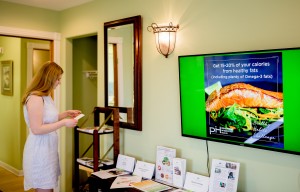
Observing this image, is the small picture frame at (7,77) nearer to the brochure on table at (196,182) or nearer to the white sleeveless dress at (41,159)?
the white sleeveless dress at (41,159)

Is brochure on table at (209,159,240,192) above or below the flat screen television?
below

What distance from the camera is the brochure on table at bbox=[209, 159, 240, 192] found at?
2.04 metres

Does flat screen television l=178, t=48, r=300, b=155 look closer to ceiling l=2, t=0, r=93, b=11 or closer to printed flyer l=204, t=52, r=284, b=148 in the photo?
printed flyer l=204, t=52, r=284, b=148

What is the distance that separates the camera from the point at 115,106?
311 cm

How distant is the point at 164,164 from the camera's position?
252cm

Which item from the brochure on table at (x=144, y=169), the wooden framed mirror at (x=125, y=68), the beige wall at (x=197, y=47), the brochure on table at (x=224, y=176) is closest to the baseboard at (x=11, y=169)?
the beige wall at (x=197, y=47)

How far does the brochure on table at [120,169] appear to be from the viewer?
2.67 m

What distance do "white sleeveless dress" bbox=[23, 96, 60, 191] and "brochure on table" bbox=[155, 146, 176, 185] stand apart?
853mm

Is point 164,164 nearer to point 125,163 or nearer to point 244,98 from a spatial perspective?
point 125,163

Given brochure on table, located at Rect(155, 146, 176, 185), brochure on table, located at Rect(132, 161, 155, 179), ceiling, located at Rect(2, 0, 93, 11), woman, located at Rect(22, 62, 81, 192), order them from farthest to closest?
ceiling, located at Rect(2, 0, 93, 11) < brochure on table, located at Rect(132, 161, 155, 179) < brochure on table, located at Rect(155, 146, 176, 185) < woman, located at Rect(22, 62, 81, 192)

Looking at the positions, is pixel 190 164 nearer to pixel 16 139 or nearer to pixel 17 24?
pixel 17 24

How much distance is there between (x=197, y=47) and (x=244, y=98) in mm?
584

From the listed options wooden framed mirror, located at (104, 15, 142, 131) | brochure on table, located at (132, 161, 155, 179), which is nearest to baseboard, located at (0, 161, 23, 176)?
wooden framed mirror, located at (104, 15, 142, 131)

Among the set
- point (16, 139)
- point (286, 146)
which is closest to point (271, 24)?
point (286, 146)
